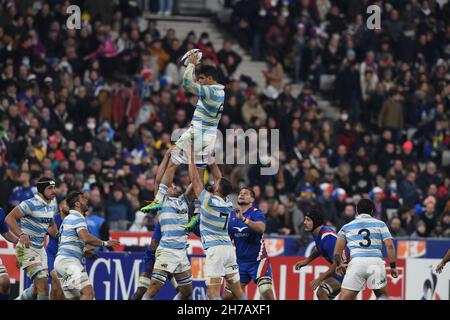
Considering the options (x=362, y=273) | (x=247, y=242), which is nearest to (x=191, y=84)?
(x=247, y=242)

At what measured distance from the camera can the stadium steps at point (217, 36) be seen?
117ft

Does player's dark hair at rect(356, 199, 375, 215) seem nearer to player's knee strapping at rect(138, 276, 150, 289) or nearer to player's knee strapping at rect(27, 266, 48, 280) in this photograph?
player's knee strapping at rect(138, 276, 150, 289)

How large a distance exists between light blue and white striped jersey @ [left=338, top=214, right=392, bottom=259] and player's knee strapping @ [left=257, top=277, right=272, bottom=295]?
1738 millimetres

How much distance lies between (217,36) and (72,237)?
17.7 m

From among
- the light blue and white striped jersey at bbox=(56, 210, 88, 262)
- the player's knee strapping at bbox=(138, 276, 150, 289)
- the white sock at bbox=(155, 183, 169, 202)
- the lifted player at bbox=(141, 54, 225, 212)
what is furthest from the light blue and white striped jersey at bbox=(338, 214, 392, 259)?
the light blue and white striped jersey at bbox=(56, 210, 88, 262)

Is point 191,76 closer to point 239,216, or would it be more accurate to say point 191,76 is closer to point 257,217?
point 239,216

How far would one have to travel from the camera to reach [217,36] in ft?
120

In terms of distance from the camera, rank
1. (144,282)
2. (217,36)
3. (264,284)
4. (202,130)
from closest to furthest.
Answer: (202,130) < (264,284) < (144,282) < (217,36)

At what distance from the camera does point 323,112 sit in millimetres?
34562

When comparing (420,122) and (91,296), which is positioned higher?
(420,122)

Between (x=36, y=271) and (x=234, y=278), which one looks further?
(x=36, y=271)

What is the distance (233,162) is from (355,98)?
5967 millimetres
